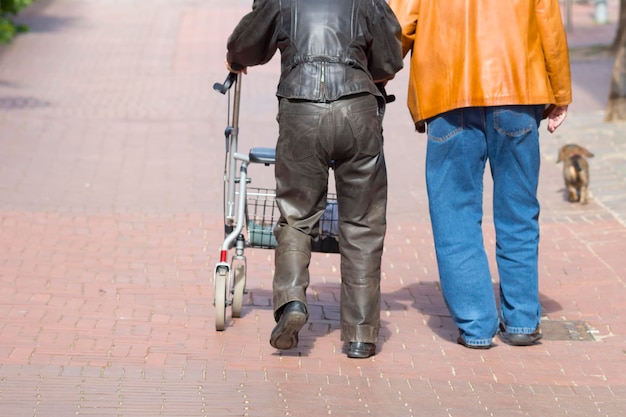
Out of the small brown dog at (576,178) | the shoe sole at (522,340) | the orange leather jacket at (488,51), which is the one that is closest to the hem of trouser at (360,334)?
the shoe sole at (522,340)

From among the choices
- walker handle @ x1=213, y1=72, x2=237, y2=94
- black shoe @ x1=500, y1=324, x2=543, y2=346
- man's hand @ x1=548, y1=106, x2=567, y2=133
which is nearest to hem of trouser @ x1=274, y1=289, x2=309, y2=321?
walker handle @ x1=213, y1=72, x2=237, y2=94

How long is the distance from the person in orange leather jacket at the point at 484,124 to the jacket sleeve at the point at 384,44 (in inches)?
10.9

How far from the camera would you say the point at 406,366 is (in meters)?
5.61

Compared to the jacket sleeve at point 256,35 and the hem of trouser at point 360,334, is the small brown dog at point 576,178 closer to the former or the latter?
the hem of trouser at point 360,334

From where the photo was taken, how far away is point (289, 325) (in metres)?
5.36

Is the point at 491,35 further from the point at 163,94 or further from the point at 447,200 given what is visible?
the point at 163,94

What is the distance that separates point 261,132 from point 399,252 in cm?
498

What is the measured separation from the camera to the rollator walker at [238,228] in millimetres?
5891

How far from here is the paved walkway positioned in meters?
5.13

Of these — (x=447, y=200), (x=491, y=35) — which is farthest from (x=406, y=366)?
(x=491, y=35)

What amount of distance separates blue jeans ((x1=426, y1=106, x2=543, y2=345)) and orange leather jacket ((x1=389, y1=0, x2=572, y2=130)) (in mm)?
103

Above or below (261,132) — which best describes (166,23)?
below

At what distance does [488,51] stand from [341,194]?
3.20 feet

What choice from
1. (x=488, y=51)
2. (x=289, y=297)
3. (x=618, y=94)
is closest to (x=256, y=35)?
(x=488, y=51)
